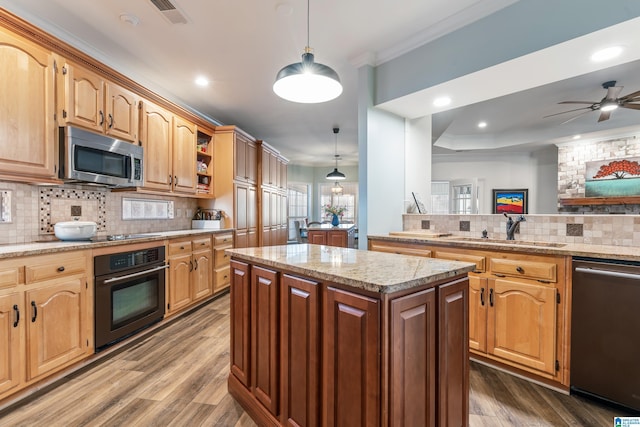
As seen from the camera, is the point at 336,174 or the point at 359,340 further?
the point at 336,174

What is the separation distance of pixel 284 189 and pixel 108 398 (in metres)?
5.16

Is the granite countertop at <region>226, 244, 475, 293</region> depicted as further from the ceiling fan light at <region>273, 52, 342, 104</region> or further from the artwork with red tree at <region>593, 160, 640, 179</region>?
the artwork with red tree at <region>593, 160, 640, 179</region>

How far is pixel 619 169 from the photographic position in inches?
89.5

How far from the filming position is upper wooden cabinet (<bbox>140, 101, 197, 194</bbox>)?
10.5 ft

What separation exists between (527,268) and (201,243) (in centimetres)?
328

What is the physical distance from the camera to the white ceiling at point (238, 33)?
2213mm

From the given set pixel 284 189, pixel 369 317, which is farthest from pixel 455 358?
pixel 284 189

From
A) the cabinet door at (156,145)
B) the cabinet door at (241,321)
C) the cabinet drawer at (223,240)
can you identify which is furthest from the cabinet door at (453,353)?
the cabinet drawer at (223,240)

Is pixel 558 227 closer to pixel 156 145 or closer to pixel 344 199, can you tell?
pixel 156 145

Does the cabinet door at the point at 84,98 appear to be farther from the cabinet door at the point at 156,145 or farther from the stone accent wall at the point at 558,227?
the stone accent wall at the point at 558,227

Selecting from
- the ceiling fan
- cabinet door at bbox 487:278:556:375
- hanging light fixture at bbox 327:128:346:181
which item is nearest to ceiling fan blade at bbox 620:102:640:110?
the ceiling fan

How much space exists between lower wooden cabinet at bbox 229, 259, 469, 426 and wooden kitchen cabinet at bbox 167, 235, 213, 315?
194 centimetres

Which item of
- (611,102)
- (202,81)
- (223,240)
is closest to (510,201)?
(611,102)

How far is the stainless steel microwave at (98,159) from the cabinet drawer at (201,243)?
881mm
